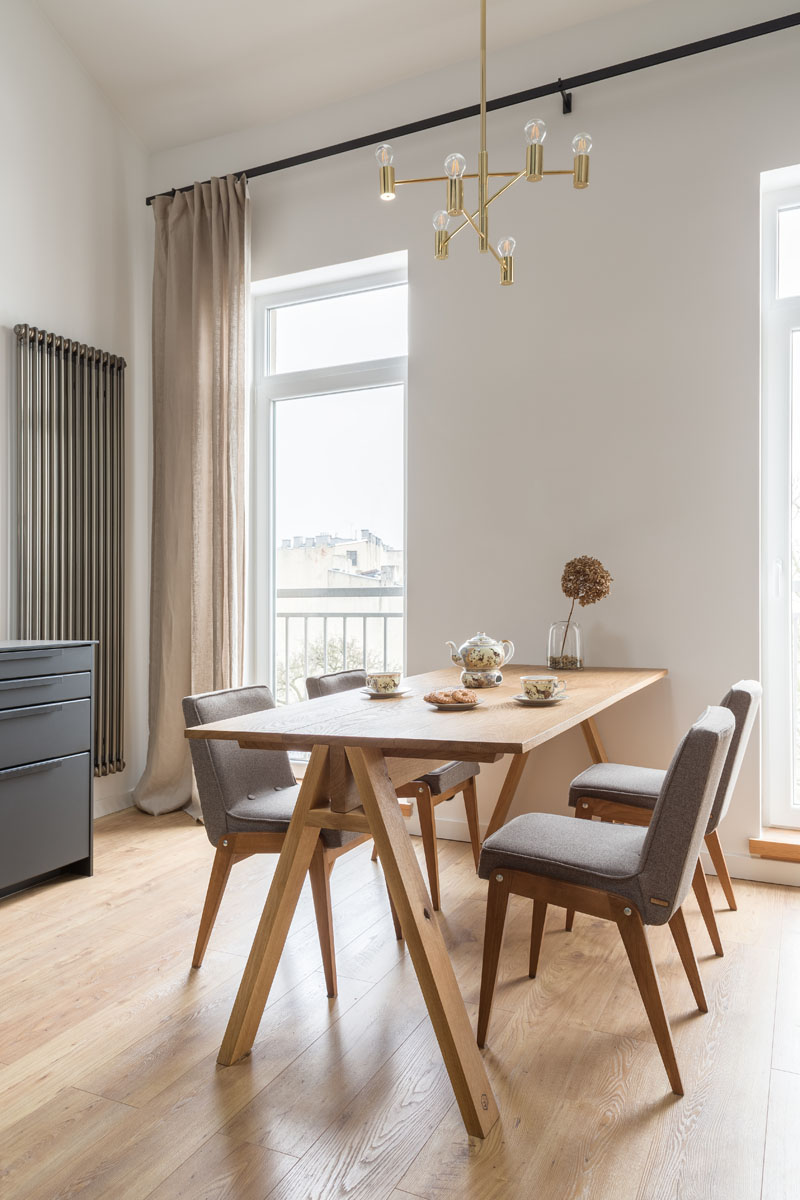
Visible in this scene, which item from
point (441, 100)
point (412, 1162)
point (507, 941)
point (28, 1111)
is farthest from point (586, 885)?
point (441, 100)

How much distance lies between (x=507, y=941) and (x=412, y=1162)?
959mm

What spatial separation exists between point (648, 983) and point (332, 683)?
1.34m

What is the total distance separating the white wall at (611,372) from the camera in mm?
2836

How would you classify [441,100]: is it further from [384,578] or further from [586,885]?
[586,885]

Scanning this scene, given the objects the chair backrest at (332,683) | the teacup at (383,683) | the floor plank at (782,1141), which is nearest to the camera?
the floor plank at (782,1141)

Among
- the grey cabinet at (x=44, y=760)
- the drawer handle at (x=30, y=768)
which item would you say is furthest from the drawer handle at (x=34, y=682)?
the drawer handle at (x=30, y=768)

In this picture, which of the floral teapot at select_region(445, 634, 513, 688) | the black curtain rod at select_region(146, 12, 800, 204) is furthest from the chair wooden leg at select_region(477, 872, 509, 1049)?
the black curtain rod at select_region(146, 12, 800, 204)

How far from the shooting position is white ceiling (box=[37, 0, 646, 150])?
10.3ft

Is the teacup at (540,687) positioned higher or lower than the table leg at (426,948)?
higher

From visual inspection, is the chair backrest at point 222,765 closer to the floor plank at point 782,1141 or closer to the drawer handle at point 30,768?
the drawer handle at point 30,768

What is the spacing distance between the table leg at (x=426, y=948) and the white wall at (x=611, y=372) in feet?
5.33

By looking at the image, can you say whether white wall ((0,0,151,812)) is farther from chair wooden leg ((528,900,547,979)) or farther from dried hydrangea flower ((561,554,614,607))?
chair wooden leg ((528,900,547,979))

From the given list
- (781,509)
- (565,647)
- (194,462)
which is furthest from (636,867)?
(194,462)

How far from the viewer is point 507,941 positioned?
230 centimetres
